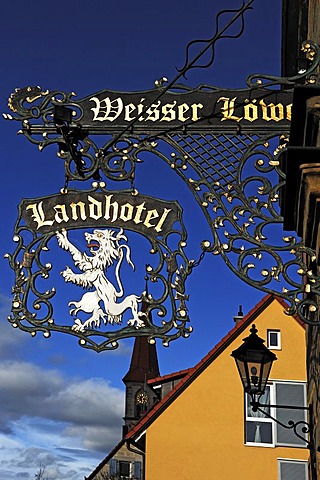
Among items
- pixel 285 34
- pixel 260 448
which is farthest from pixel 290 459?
pixel 285 34

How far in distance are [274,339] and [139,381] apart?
61.3 meters

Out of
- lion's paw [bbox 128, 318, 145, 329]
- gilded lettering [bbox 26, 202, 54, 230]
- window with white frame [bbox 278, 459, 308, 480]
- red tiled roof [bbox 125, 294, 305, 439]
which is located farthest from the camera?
red tiled roof [bbox 125, 294, 305, 439]

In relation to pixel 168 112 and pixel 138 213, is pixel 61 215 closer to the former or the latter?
pixel 138 213

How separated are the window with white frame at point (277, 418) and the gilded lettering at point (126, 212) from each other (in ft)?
43.8

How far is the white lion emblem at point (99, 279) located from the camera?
4.93 m

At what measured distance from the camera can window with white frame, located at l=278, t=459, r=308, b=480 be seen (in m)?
17.7

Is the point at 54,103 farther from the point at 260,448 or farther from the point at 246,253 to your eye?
the point at 260,448

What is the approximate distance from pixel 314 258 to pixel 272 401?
14.0m

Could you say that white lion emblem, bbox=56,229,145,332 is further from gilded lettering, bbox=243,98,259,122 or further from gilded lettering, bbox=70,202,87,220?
gilded lettering, bbox=243,98,259,122

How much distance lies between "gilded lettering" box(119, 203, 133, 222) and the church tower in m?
72.2

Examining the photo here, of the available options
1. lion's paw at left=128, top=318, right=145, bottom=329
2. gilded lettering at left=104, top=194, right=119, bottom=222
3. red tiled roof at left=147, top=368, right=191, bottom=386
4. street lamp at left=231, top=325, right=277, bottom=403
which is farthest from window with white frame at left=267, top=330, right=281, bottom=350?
lion's paw at left=128, top=318, right=145, bottom=329

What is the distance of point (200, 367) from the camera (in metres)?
18.7

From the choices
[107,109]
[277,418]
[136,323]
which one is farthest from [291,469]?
[136,323]

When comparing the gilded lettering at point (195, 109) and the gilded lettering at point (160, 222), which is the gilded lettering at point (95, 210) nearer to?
the gilded lettering at point (160, 222)
